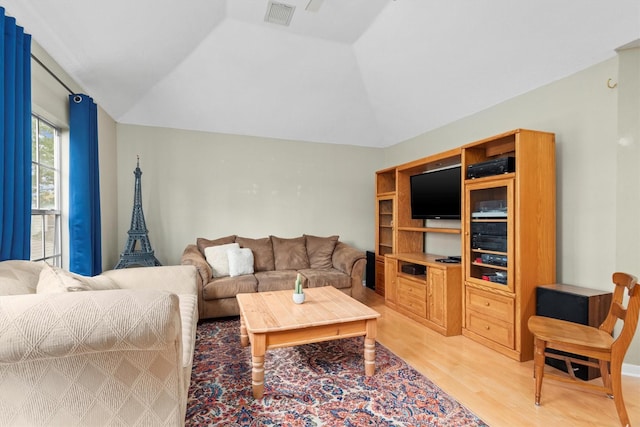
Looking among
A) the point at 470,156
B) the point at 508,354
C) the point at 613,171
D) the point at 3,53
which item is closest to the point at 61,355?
the point at 3,53

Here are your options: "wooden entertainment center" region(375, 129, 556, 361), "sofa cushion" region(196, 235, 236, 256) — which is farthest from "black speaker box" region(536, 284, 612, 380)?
"sofa cushion" region(196, 235, 236, 256)

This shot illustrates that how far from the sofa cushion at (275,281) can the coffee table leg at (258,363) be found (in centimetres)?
163

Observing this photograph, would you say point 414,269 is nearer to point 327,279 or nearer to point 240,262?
point 327,279

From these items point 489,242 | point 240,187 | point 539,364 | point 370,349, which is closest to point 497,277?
point 489,242

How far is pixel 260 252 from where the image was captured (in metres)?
4.23

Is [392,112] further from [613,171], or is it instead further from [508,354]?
[508,354]

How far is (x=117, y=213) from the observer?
3988 millimetres

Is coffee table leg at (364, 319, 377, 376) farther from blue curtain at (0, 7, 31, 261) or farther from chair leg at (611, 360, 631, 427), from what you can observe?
blue curtain at (0, 7, 31, 261)

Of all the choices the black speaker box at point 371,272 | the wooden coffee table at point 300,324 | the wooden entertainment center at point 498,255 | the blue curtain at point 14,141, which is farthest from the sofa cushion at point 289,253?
the blue curtain at point 14,141

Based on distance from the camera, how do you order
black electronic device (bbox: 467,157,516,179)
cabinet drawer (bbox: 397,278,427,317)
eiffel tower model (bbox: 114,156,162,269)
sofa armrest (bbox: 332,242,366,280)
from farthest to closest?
sofa armrest (bbox: 332,242,366,280) → eiffel tower model (bbox: 114,156,162,269) → cabinet drawer (bbox: 397,278,427,317) → black electronic device (bbox: 467,157,516,179)

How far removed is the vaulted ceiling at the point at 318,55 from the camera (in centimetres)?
234

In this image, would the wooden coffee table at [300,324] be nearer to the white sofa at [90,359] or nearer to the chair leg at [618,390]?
the white sofa at [90,359]

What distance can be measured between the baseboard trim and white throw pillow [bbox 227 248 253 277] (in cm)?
360

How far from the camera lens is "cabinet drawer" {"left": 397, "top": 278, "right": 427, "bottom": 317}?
133 inches
